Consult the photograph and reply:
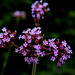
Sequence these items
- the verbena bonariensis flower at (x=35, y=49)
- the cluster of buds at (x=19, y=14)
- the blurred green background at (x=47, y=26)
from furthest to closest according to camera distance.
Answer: the cluster of buds at (x=19, y=14) < the blurred green background at (x=47, y=26) < the verbena bonariensis flower at (x=35, y=49)

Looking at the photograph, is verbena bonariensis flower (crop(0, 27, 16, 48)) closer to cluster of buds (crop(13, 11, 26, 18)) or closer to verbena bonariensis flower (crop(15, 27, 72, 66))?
verbena bonariensis flower (crop(15, 27, 72, 66))

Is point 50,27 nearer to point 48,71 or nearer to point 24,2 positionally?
point 24,2

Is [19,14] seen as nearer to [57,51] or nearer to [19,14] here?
[19,14]

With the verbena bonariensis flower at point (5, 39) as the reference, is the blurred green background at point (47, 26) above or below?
above

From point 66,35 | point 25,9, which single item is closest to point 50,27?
point 66,35

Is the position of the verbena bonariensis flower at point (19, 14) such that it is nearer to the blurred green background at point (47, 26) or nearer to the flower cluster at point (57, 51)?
the blurred green background at point (47, 26)

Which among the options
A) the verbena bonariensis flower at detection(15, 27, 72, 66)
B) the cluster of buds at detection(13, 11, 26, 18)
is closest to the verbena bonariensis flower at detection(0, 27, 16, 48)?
the verbena bonariensis flower at detection(15, 27, 72, 66)

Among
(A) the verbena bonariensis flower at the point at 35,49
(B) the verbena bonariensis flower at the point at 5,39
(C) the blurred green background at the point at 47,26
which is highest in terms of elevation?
(C) the blurred green background at the point at 47,26

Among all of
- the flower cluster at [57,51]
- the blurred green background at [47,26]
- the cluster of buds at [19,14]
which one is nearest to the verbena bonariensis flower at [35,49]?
the flower cluster at [57,51]

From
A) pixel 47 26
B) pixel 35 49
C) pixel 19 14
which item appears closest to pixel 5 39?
pixel 35 49
